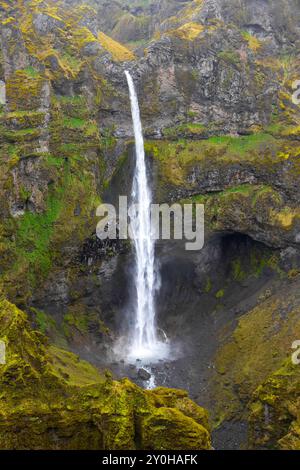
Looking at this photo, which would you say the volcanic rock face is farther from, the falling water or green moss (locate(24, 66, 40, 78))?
the falling water

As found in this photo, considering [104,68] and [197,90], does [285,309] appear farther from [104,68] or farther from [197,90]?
[104,68]

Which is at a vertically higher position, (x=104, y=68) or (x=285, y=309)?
(x=104, y=68)

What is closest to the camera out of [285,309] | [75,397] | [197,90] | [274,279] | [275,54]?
[75,397]

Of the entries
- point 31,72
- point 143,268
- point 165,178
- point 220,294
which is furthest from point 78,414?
point 31,72

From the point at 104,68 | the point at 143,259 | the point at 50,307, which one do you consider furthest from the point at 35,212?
the point at 104,68

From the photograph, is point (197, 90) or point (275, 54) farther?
point (275, 54)
